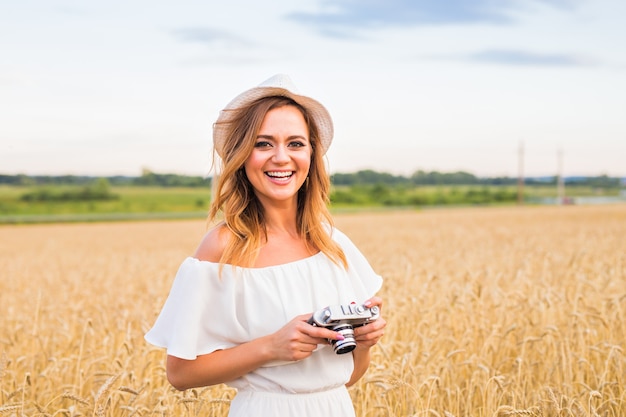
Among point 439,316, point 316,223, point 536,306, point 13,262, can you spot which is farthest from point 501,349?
point 13,262

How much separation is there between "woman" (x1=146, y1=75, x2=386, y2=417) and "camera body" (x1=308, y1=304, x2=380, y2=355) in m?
0.02

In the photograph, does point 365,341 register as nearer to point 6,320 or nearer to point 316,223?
point 316,223

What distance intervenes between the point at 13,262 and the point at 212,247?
14604 millimetres

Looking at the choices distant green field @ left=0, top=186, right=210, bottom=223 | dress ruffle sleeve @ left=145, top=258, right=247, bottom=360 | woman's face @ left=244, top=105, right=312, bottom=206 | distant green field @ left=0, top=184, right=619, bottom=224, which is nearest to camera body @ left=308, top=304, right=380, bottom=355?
dress ruffle sleeve @ left=145, top=258, right=247, bottom=360

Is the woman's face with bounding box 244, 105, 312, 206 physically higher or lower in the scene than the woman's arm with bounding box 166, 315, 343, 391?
higher

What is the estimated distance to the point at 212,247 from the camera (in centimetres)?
255

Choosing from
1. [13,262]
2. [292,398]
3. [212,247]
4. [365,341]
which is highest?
[212,247]

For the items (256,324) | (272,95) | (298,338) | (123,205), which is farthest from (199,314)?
(123,205)

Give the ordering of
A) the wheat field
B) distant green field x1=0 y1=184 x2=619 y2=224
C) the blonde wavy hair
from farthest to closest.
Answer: distant green field x1=0 y1=184 x2=619 y2=224 → the wheat field → the blonde wavy hair

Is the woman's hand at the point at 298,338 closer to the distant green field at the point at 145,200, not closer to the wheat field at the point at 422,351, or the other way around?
the wheat field at the point at 422,351

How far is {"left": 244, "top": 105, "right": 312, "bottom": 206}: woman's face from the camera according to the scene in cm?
266

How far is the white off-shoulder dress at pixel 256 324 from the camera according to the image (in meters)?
2.49

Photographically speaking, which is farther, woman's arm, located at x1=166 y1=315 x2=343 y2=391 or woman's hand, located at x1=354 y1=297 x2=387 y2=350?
woman's hand, located at x1=354 y1=297 x2=387 y2=350

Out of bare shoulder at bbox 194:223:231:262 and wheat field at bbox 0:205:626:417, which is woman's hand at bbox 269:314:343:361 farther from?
wheat field at bbox 0:205:626:417
